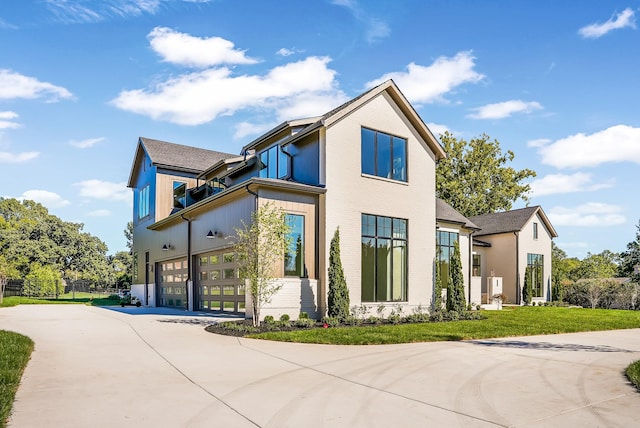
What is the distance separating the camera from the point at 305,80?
66.0ft

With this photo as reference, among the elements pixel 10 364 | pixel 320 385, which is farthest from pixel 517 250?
pixel 10 364

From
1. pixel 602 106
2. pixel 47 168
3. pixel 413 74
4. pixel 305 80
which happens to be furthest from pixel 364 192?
pixel 47 168

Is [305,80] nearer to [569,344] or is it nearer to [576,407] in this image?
[569,344]

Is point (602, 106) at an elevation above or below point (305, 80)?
below

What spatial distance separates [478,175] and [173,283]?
110 feet

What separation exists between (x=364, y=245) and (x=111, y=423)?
13.0 metres

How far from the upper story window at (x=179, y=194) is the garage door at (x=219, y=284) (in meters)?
5.81

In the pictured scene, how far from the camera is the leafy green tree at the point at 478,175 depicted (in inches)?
1903

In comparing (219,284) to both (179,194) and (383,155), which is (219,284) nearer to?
(383,155)

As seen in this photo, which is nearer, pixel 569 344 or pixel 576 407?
pixel 576 407

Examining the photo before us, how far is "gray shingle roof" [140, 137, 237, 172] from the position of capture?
89.7 feet

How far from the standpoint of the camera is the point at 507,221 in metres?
33.5

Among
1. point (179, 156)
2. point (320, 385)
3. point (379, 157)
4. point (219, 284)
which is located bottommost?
point (320, 385)

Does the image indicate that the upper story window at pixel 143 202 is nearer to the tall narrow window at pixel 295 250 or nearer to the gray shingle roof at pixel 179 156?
the gray shingle roof at pixel 179 156
